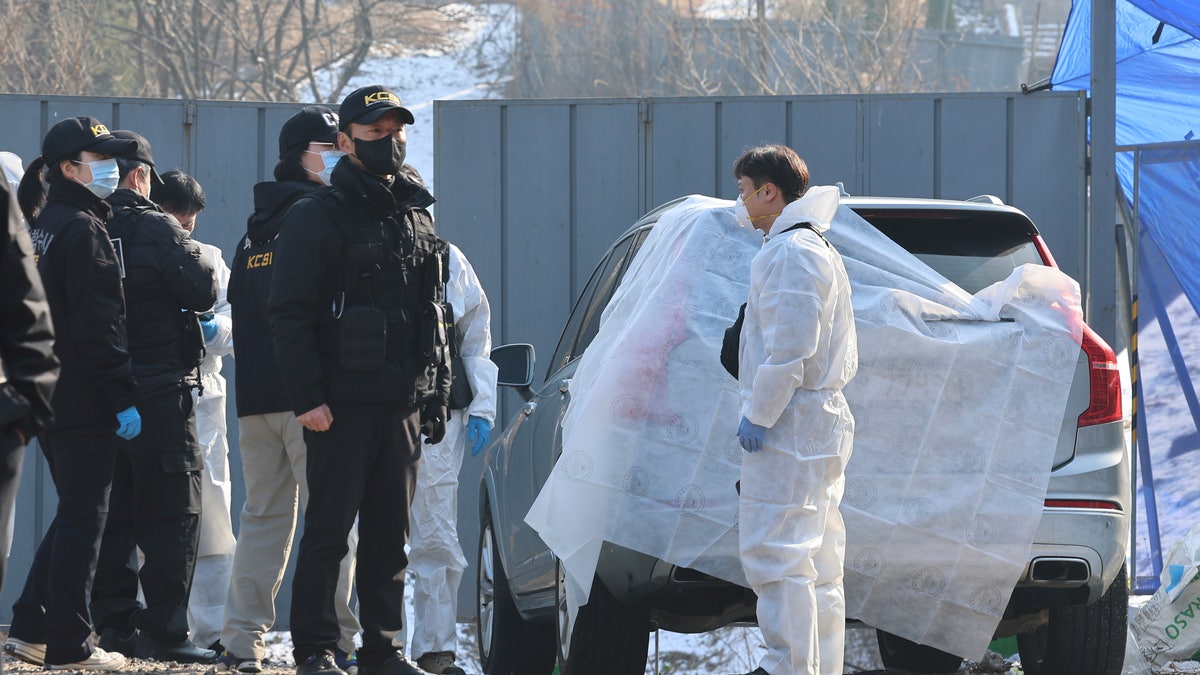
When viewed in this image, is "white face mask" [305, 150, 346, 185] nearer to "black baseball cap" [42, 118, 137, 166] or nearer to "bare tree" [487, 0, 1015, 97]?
"black baseball cap" [42, 118, 137, 166]

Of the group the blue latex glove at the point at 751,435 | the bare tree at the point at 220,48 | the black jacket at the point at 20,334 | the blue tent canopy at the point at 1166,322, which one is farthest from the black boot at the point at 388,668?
the bare tree at the point at 220,48

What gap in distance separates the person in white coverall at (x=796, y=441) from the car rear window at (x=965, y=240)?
63 cm

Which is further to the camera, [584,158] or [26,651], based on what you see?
[584,158]

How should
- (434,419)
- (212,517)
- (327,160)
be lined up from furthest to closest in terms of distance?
1. (212,517)
2. (327,160)
3. (434,419)

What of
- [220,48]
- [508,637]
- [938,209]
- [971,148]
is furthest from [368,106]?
[220,48]

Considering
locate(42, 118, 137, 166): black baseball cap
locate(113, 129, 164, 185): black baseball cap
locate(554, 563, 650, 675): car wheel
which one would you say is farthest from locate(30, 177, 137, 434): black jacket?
locate(554, 563, 650, 675): car wheel

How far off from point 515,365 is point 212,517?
5.51ft

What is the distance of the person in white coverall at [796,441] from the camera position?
167 inches

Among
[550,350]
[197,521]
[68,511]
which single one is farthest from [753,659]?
[68,511]

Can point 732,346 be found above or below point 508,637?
above

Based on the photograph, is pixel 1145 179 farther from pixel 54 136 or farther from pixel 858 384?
pixel 54 136

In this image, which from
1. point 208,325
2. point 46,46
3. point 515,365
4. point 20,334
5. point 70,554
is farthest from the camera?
point 46,46

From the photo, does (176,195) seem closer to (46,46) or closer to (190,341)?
(190,341)

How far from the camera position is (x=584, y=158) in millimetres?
8648
